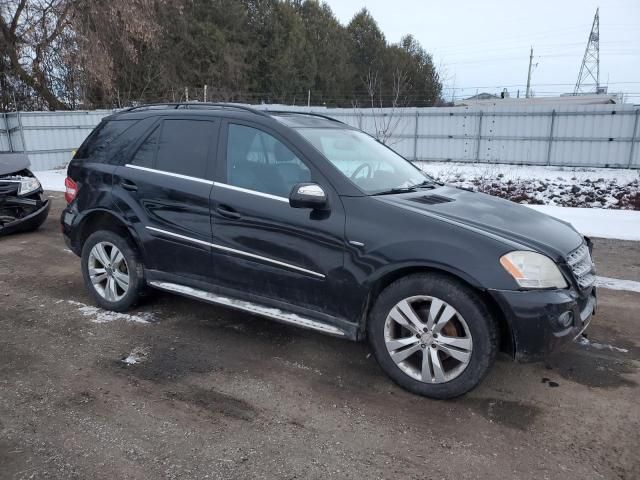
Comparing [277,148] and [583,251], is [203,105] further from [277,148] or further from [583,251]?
[583,251]

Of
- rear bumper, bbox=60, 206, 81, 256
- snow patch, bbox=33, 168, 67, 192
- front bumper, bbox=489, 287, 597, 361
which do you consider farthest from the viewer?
snow patch, bbox=33, 168, 67, 192

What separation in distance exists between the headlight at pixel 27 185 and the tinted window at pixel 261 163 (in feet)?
17.1

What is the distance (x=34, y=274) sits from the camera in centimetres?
Answer: 579

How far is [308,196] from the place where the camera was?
3266mm

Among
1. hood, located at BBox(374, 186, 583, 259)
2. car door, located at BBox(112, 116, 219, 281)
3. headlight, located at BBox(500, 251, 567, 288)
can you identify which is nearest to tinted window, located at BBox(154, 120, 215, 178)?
car door, located at BBox(112, 116, 219, 281)

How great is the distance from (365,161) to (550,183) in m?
12.4

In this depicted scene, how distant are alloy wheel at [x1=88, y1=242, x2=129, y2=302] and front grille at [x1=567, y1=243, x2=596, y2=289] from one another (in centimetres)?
348

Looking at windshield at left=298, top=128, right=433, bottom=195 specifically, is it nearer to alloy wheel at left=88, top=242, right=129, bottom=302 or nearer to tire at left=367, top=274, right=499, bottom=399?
tire at left=367, top=274, right=499, bottom=399

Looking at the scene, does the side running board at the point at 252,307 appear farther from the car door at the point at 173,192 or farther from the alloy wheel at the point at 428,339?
the alloy wheel at the point at 428,339

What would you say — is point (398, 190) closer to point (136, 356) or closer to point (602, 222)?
point (136, 356)

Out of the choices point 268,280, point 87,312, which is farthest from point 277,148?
point 87,312

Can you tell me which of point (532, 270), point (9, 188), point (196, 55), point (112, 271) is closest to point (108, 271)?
point (112, 271)

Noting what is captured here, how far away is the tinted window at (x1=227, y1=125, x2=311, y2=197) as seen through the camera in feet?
11.7

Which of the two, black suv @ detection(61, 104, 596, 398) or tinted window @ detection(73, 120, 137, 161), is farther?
tinted window @ detection(73, 120, 137, 161)
